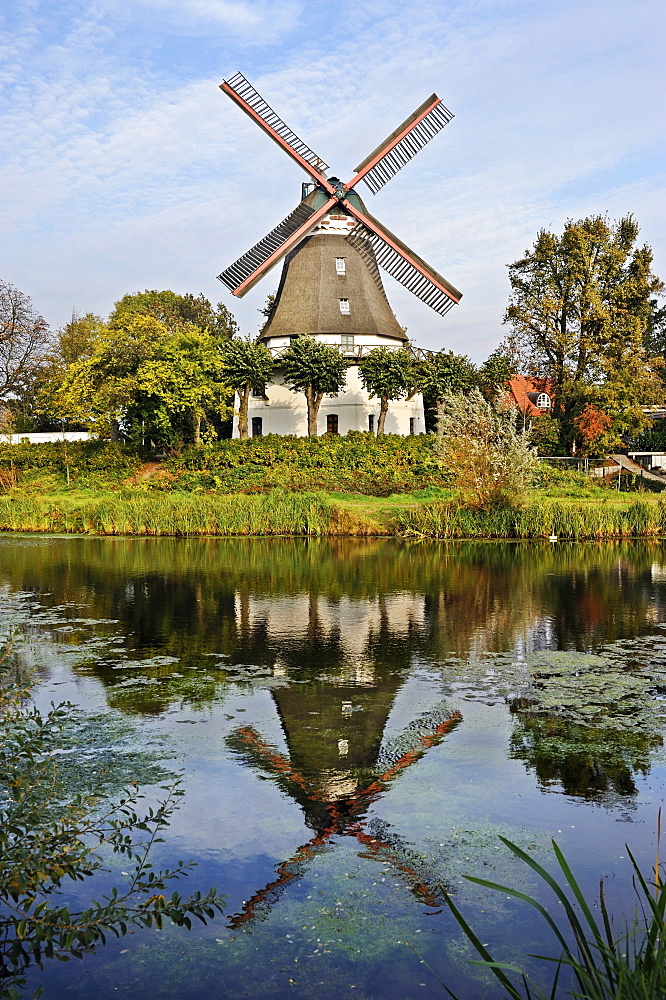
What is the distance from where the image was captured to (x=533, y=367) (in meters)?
37.7

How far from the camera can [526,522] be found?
2283cm

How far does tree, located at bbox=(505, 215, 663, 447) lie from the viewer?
36312mm

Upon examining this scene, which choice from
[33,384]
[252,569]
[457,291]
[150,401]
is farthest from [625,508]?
[33,384]

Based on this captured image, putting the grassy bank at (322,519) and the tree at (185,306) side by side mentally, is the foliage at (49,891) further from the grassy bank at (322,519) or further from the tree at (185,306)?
the tree at (185,306)

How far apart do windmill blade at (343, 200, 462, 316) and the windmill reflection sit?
31.3 m

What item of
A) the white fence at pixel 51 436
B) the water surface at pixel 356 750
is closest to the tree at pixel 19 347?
the white fence at pixel 51 436

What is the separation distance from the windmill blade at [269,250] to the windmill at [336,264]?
40 millimetres

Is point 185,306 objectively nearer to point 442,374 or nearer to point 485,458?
point 442,374

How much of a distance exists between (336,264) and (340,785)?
34754mm

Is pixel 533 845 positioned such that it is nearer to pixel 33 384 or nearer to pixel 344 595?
pixel 344 595

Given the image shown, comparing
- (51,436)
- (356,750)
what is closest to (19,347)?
(51,436)

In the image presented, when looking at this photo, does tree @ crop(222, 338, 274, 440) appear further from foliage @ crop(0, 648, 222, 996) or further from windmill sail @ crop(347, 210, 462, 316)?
foliage @ crop(0, 648, 222, 996)

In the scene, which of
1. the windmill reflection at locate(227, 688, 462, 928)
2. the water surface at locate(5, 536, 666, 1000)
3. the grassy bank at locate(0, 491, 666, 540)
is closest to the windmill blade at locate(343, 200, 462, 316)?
the grassy bank at locate(0, 491, 666, 540)

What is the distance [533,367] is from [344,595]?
25474mm
